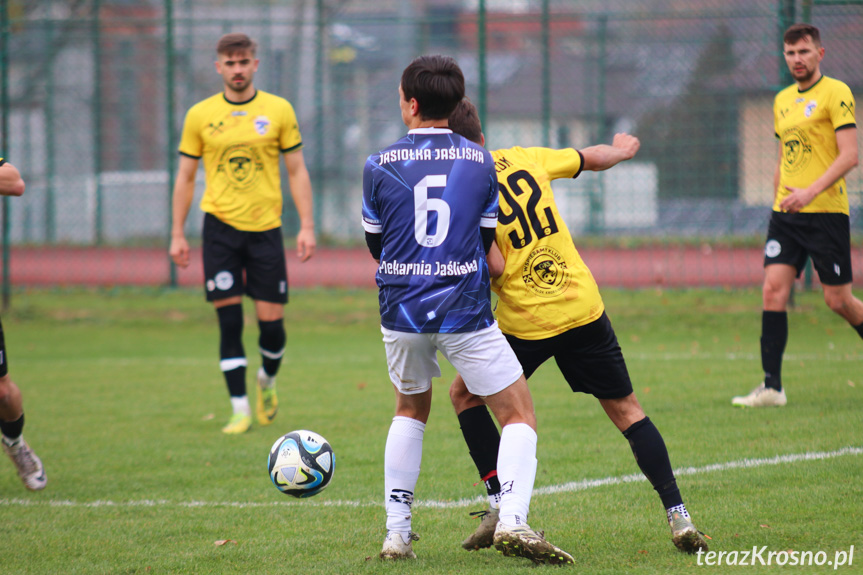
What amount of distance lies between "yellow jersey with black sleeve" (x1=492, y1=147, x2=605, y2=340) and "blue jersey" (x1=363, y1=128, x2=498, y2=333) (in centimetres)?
23

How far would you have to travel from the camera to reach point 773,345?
634 centimetres

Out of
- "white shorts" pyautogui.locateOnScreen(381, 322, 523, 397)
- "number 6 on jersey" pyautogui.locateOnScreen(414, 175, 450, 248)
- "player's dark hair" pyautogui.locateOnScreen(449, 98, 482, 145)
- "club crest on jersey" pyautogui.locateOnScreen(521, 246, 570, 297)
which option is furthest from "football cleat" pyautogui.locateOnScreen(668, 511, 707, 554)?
"player's dark hair" pyautogui.locateOnScreen(449, 98, 482, 145)

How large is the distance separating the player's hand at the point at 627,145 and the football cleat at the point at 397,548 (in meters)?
1.79

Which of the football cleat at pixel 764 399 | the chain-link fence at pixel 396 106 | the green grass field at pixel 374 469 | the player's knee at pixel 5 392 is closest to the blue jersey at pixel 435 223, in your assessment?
the green grass field at pixel 374 469

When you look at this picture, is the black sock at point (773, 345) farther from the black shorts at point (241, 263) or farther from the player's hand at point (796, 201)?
the black shorts at point (241, 263)

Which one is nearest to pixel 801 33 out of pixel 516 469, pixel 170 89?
pixel 516 469

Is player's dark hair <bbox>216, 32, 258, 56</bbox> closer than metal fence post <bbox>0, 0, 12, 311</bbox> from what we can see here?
Yes

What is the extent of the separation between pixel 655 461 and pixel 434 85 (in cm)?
169

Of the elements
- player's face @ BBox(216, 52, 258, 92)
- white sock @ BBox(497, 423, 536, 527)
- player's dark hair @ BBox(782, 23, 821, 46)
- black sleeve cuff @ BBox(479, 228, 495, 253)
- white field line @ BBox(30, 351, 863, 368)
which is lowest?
white field line @ BBox(30, 351, 863, 368)

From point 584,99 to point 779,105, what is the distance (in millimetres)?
7582

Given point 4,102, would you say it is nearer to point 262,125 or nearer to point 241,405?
point 262,125

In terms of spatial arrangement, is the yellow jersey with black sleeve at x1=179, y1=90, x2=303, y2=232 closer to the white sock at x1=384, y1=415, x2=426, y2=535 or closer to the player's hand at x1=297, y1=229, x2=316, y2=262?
the player's hand at x1=297, y1=229, x2=316, y2=262

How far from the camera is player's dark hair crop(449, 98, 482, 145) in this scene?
3.61 metres

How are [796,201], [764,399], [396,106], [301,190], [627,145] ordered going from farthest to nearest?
[396,106] → [301,190] → [764,399] → [796,201] → [627,145]
